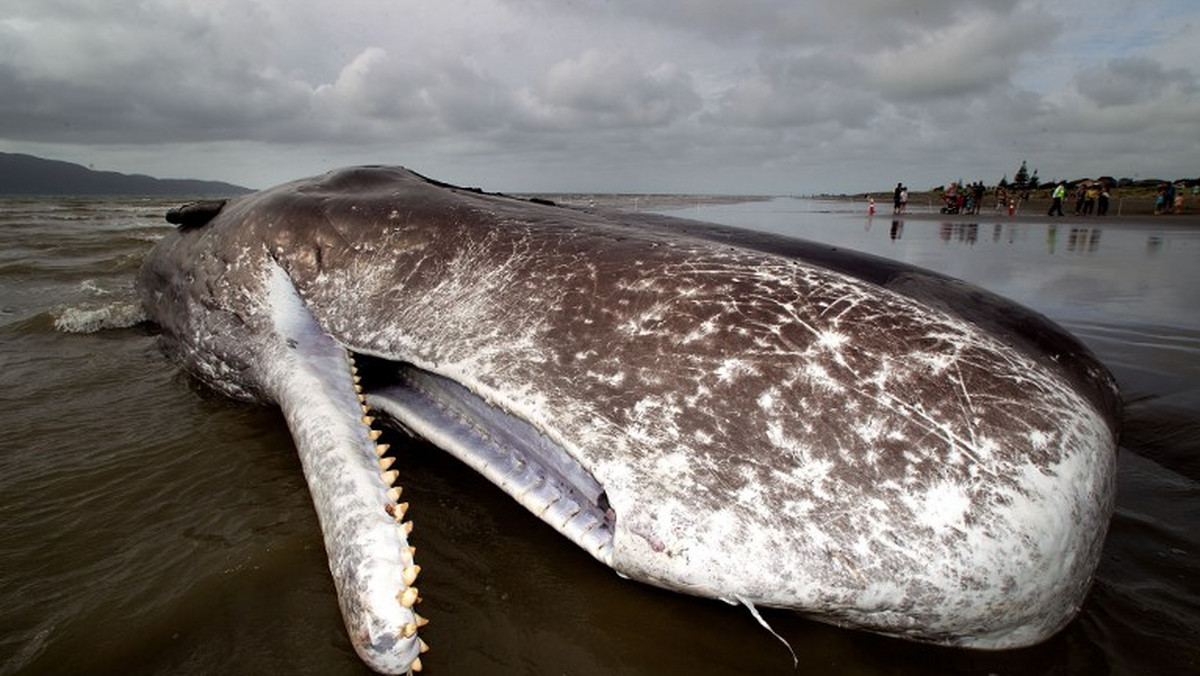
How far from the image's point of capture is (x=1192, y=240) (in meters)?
18.6

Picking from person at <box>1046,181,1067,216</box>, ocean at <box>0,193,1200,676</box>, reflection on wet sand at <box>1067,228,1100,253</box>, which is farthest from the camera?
person at <box>1046,181,1067,216</box>

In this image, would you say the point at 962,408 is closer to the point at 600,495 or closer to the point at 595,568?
the point at 600,495

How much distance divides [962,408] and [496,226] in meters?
2.19

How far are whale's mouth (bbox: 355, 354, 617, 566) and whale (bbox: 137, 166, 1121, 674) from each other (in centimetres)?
1

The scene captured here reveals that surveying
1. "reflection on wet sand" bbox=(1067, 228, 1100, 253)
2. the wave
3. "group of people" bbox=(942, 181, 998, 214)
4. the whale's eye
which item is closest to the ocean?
the whale's eye

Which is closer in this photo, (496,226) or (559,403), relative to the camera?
(559,403)

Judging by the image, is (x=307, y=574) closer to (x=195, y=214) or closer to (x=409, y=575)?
(x=409, y=575)

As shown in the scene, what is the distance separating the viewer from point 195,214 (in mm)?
4195

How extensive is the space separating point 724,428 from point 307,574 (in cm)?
182

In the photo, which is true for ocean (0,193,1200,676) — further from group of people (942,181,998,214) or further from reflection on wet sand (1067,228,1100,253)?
group of people (942,181,998,214)

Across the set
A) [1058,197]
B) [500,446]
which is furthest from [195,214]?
[1058,197]

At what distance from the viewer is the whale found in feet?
5.80

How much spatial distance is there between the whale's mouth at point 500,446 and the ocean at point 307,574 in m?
0.42

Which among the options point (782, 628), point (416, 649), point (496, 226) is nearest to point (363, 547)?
point (416, 649)
